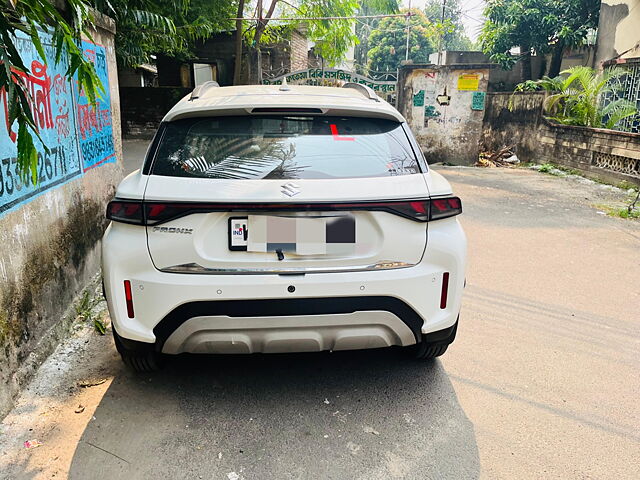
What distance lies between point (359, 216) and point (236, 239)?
592 mm

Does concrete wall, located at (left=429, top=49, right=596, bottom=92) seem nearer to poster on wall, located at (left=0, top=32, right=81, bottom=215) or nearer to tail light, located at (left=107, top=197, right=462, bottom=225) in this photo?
poster on wall, located at (left=0, top=32, right=81, bottom=215)

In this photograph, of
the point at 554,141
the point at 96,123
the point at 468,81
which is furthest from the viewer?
the point at 468,81

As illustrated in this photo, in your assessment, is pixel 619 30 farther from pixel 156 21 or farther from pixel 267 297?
pixel 267 297

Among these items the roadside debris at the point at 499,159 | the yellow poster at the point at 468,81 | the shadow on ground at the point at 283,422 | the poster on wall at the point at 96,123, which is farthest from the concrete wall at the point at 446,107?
the shadow on ground at the point at 283,422

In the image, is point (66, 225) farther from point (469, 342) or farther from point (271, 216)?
point (469, 342)

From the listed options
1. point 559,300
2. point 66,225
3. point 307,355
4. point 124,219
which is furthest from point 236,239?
point 559,300

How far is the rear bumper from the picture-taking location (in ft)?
8.11

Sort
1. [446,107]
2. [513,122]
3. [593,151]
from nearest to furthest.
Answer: [593,151] < [446,107] < [513,122]

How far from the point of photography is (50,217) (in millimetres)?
3412

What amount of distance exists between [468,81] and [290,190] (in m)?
Answer: 11.5

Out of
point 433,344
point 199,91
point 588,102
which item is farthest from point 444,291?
point 588,102

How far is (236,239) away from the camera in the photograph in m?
2.46

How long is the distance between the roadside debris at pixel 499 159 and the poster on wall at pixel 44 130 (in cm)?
1104

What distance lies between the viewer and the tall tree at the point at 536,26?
59.5ft
